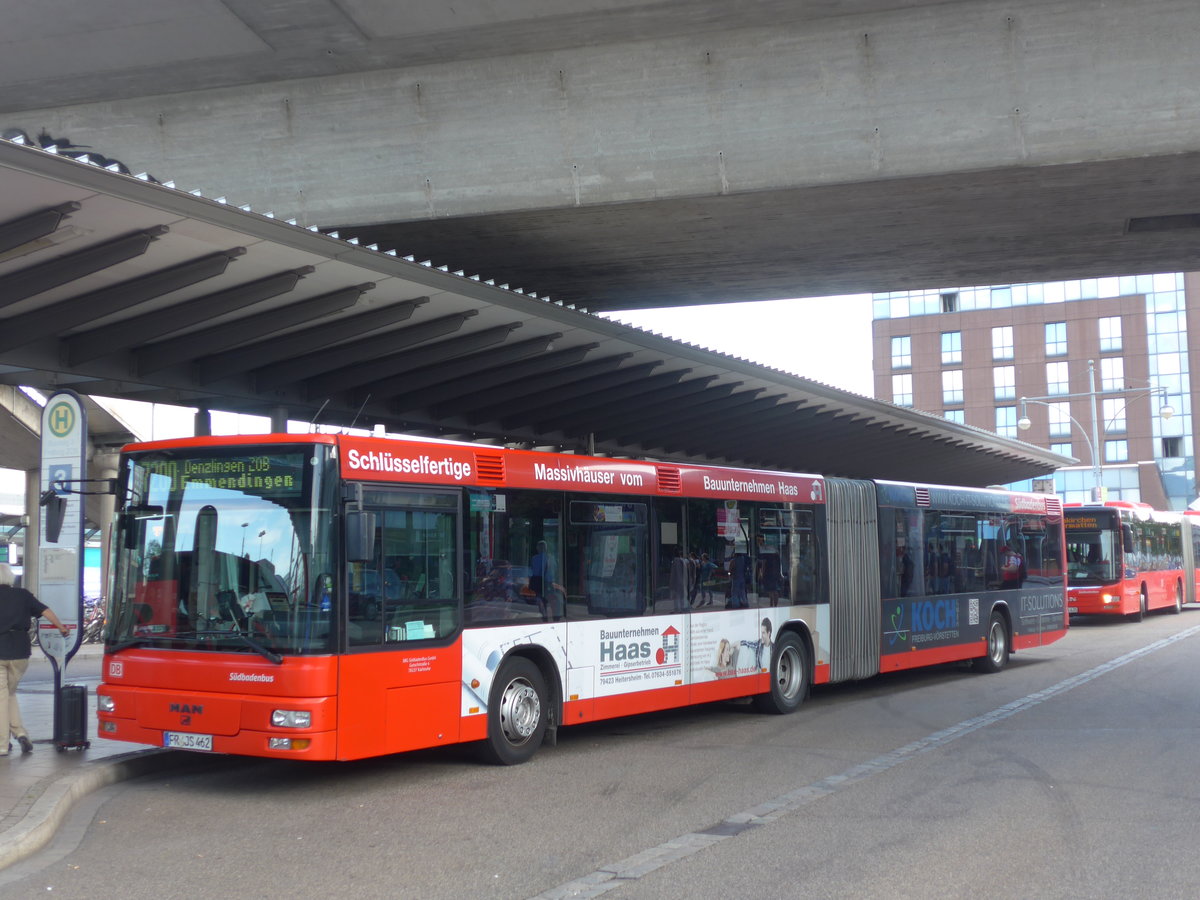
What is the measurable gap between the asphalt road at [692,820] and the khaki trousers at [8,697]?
1.40 metres

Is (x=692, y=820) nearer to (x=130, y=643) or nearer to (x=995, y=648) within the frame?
(x=130, y=643)

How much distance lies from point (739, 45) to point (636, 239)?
2.83 m

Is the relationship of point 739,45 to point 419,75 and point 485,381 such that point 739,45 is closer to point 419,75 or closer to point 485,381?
point 419,75

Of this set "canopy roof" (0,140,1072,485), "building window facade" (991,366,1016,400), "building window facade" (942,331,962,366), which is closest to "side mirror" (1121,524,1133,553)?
"canopy roof" (0,140,1072,485)

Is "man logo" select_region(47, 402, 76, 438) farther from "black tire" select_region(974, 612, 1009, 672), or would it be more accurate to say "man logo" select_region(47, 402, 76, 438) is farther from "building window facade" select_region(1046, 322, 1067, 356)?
"building window facade" select_region(1046, 322, 1067, 356)

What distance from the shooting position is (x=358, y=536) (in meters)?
8.99

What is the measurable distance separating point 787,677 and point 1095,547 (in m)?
19.1

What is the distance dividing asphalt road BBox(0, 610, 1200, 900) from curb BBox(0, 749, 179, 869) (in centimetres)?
13

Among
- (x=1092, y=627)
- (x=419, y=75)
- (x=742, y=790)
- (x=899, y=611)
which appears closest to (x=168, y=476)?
(x=742, y=790)

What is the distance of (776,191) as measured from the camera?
1362 centimetres

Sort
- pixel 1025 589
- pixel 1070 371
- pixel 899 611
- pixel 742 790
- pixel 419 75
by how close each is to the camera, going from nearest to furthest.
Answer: pixel 742 790
pixel 419 75
pixel 899 611
pixel 1025 589
pixel 1070 371

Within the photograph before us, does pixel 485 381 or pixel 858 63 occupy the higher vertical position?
pixel 858 63

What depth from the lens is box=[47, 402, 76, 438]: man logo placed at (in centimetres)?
1078

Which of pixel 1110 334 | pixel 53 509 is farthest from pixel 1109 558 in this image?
pixel 1110 334
